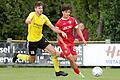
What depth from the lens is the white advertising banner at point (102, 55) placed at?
884 inches

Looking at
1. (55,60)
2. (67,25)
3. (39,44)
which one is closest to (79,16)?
(55,60)

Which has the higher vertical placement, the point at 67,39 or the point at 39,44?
the point at 67,39

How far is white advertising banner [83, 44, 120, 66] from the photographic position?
22.5 meters

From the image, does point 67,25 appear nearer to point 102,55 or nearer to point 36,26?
point 36,26

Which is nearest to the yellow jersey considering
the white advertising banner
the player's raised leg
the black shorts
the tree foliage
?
the black shorts

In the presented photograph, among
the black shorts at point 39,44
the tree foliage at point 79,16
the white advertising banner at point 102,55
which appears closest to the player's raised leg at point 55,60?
the black shorts at point 39,44

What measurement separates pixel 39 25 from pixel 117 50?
27.4 feet

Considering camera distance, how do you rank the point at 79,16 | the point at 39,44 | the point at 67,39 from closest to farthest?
the point at 39,44 < the point at 67,39 < the point at 79,16

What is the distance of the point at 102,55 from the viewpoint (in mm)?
22500

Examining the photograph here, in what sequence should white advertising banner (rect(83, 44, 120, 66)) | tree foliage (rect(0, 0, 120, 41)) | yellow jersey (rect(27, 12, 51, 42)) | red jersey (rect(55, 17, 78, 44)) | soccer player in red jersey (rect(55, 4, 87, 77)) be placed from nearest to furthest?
yellow jersey (rect(27, 12, 51, 42)) → soccer player in red jersey (rect(55, 4, 87, 77)) → red jersey (rect(55, 17, 78, 44)) → white advertising banner (rect(83, 44, 120, 66)) → tree foliage (rect(0, 0, 120, 41))

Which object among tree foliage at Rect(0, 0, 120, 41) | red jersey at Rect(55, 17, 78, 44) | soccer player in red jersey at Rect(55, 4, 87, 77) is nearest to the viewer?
soccer player in red jersey at Rect(55, 4, 87, 77)

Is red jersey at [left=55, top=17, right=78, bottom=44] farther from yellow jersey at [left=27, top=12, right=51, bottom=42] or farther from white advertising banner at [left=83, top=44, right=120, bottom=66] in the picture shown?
white advertising banner at [left=83, top=44, right=120, bottom=66]

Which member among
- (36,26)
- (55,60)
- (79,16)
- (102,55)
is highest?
(36,26)

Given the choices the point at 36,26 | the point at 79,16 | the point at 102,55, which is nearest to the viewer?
the point at 36,26
